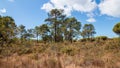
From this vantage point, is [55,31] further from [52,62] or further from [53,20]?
[52,62]

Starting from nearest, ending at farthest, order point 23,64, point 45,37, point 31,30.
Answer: point 23,64
point 45,37
point 31,30

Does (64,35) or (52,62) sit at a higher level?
(64,35)

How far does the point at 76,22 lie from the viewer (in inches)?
1898

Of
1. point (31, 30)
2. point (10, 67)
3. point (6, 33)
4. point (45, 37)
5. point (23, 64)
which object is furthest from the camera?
point (31, 30)

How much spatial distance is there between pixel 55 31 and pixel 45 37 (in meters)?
5.07

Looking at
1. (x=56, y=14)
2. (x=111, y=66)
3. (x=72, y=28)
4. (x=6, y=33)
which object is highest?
(x=56, y=14)

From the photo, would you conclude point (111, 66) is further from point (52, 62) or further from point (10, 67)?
point (10, 67)

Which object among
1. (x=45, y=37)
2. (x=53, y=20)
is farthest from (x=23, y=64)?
(x=45, y=37)

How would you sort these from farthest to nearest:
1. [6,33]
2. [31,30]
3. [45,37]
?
[31,30], [45,37], [6,33]

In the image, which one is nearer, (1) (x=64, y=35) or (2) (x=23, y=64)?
(2) (x=23, y=64)

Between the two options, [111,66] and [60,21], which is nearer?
[111,66]

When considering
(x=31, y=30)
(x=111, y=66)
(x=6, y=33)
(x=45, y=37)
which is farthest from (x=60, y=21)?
(x=111, y=66)

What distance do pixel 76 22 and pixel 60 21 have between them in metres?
3.81

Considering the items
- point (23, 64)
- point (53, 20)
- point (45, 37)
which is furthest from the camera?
point (45, 37)
